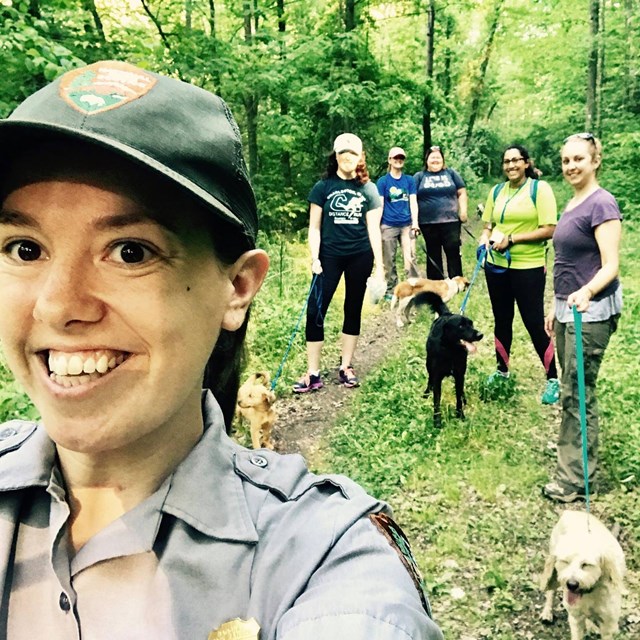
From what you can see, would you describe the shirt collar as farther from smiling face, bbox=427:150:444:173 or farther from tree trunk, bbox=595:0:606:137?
tree trunk, bbox=595:0:606:137

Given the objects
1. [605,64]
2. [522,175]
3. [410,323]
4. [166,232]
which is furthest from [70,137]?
[605,64]

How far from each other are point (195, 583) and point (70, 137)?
75cm

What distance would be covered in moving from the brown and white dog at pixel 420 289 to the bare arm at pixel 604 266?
4.47 meters

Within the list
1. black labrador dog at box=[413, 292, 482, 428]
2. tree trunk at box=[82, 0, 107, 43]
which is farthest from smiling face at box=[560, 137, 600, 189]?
tree trunk at box=[82, 0, 107, 43]

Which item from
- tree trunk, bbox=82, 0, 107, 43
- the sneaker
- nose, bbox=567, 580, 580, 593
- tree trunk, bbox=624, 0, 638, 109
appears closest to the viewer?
nose, bbox=567, 580, 580, 593

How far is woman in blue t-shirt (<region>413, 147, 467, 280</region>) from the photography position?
313 inches

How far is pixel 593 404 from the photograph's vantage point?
12.8 feet

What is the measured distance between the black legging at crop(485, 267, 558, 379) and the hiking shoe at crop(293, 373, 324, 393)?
188 cm

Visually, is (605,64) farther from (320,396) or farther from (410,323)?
(320,396)

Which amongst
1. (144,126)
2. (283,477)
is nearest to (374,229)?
(283,477)

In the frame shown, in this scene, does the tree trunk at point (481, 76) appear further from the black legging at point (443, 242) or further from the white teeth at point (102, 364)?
the white teeth at point (102, 364)

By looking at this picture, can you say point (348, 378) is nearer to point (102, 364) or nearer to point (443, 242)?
point (443, 242)

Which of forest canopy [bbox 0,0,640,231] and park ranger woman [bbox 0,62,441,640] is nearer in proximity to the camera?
park ranger woman [bbox 0,62,441,640]

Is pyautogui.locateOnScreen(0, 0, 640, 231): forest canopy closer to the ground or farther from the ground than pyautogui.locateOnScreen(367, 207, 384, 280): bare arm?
farther from the ground
